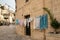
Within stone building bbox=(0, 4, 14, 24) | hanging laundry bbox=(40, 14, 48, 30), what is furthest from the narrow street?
stone building bbox=(0, 4, 14, 24)

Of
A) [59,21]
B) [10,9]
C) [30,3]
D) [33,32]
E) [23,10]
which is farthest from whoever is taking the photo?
[10,9]

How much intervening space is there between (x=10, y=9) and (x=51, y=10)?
148 feet

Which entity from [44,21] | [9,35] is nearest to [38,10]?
[44,21]

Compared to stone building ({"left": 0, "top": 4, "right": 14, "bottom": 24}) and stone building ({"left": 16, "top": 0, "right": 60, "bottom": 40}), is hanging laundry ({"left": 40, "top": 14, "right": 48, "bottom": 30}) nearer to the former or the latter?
stone building ({"left": 16, "top": 0, "right": 60, "bottom": 40})

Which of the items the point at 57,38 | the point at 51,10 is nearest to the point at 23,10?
the point at 51,10

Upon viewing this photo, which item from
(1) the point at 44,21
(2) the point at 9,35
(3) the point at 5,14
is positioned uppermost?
(3) the point at 5,14

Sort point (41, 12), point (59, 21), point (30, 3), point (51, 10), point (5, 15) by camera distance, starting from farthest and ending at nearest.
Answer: point (5, 15)
point (30, 3)
point (41, 12)
point (51, 10)
point (59, 21)

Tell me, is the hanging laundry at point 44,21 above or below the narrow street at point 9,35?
above

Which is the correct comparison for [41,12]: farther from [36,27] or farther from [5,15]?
[5,15]

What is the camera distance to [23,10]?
796 inches

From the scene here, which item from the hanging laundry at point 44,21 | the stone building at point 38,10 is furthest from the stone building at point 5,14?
the hanging laundry at point 44,21

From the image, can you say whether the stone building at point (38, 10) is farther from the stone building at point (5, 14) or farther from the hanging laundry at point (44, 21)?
the stone building at point (5, 14)

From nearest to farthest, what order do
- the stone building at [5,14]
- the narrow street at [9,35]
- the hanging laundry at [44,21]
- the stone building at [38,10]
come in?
the stone building at [38,10], the hanging laundry at [44,21], the narrow street at [9,35], the stone building at [5,14]

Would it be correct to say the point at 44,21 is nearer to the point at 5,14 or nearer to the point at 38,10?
the point at 38,10
